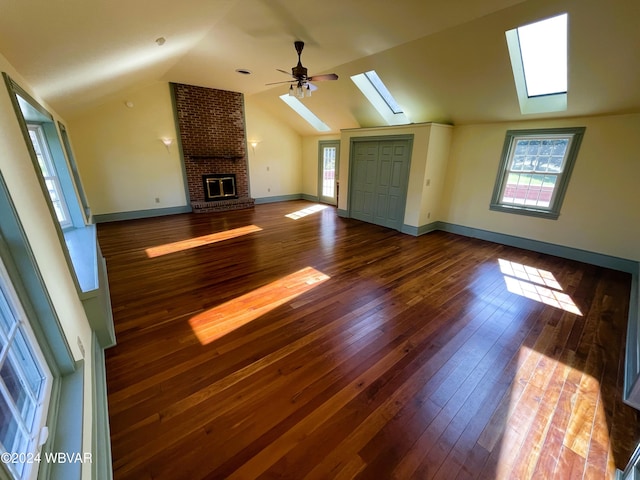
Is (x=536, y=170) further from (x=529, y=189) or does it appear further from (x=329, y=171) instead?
(x=329, y=171)

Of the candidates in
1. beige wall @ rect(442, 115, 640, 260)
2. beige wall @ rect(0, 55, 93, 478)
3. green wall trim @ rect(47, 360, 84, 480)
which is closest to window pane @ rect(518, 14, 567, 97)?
beige wall @ rect(442, 115, 640, 260)

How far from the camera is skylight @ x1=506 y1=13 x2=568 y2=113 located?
3062 mm

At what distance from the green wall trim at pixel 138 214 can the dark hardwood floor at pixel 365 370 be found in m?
2.79

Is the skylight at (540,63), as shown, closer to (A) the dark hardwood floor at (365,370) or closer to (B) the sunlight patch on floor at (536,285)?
(B) the sunlight patch on floor at (536,285)

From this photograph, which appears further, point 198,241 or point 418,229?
point 418,229

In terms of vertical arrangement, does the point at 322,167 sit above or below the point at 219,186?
above

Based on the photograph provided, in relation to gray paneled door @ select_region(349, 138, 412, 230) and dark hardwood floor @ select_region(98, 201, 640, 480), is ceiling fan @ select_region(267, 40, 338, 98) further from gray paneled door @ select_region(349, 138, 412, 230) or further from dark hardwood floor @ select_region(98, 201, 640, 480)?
dark hardwood floor @ select_region(98, 201, 640, 480)

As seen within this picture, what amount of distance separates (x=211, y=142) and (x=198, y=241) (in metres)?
3.46

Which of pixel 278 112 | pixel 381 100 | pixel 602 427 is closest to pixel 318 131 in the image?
pixel 278 112

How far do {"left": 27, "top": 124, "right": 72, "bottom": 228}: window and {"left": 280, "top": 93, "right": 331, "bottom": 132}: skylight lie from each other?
16.6 feet

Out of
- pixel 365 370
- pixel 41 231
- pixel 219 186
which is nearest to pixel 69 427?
pixel 41 231

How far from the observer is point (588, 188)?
4.00 meters

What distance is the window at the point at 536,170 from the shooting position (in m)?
4.14

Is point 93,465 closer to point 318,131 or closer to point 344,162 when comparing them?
point 344,162
